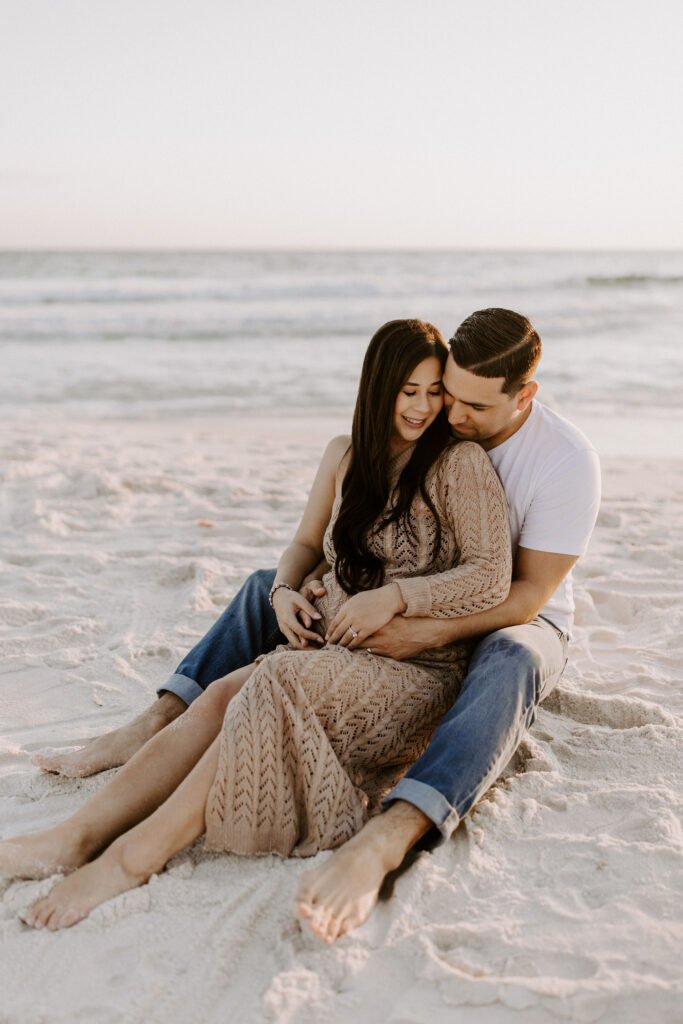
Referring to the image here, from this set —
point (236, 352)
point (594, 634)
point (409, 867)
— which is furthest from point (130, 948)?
point (236, 352)

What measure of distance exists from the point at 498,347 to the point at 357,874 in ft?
5.06

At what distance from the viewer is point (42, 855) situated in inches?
90.0

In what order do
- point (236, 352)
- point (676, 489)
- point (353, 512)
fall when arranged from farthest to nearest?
point (236, 352), point (676, 489), point (353, 512)

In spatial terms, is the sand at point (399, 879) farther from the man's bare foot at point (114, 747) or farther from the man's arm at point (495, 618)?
the man's arm at point (495, 618)

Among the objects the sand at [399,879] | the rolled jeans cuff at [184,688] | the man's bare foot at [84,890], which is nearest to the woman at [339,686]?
the man's bare foot at [84,890]

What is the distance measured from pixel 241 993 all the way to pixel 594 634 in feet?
7.61

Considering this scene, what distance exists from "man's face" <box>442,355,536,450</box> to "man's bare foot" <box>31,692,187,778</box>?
1260 millimetres

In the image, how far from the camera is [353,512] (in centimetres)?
283

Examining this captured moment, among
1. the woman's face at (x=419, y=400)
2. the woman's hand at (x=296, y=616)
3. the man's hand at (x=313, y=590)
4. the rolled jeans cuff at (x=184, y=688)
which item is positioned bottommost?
the rolled jeans cuff at (x=184, y=688)

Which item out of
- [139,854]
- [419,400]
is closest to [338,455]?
[419,400]

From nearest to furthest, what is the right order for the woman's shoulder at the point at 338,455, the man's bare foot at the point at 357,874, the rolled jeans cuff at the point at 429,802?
the man's bare foot at the point at 357,874 → the rolled jeans cuff at the point at 429,802 → the woman's shoulder at the point at 338,455

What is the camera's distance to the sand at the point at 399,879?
1.85 metres

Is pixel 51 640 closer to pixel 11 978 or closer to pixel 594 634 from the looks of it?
pixel 11 978

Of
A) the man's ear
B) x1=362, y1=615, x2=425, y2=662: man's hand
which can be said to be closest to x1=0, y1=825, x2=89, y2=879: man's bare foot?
x1=362, y1=615, x2=425, y2=662: man's hand
